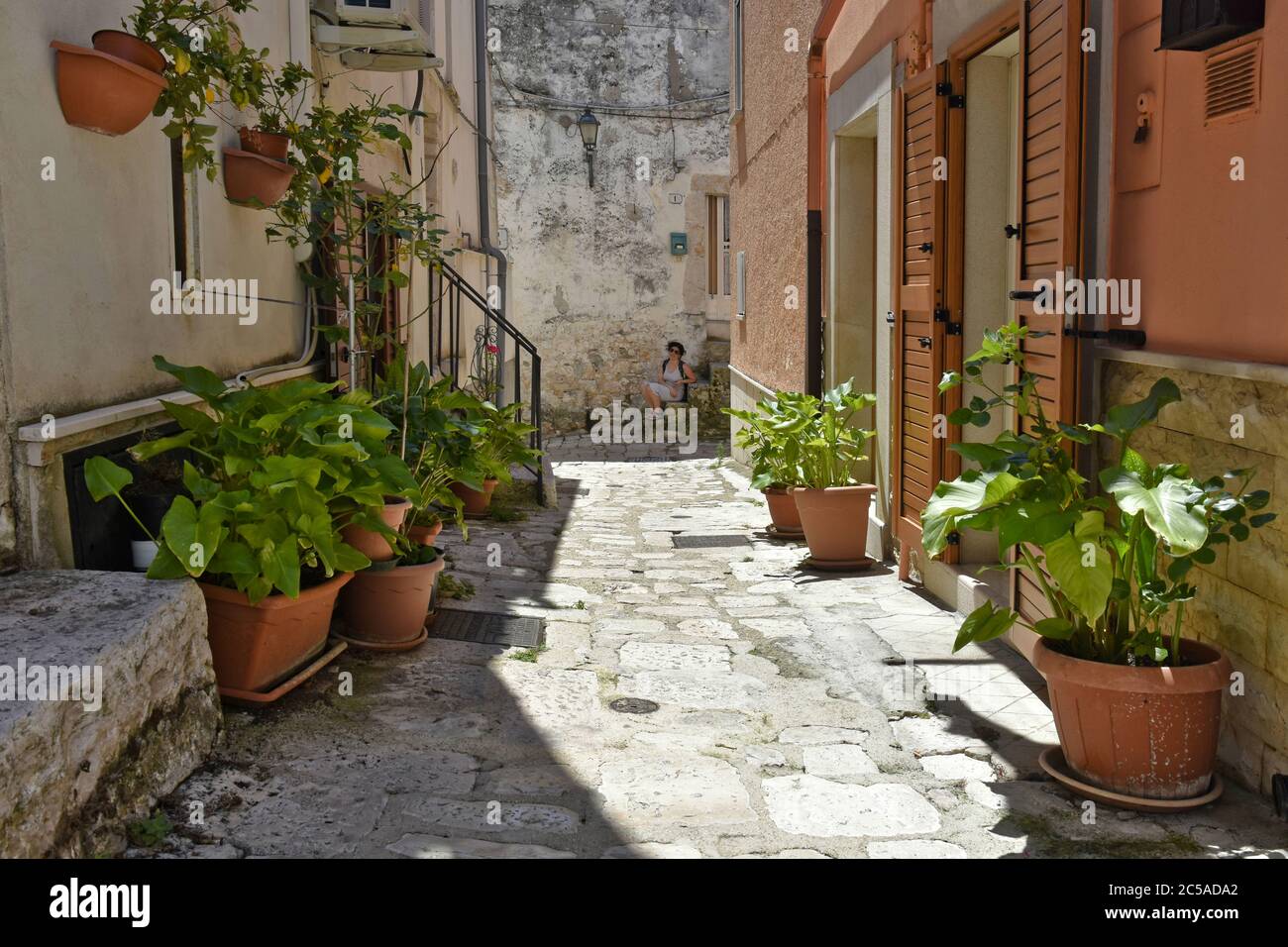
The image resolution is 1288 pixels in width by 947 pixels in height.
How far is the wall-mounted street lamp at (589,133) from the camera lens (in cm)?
1662

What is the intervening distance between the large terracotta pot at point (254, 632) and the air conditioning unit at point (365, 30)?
3.47m

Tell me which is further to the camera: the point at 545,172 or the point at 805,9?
the point at 545,172

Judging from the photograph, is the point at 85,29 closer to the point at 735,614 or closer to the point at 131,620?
the point at 131,620

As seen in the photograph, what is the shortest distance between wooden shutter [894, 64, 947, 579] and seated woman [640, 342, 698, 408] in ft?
32.9

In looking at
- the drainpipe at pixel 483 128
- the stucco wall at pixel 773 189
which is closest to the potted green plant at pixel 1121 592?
the stucco wall at pixel 773 189

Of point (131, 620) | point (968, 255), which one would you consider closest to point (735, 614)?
point (968, 255)

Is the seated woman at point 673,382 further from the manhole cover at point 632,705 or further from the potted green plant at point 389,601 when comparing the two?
the manhole cover at point 632,705

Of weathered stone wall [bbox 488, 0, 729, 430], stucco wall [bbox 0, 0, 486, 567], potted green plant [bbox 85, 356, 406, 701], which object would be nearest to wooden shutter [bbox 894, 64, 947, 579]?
potted green plant [bbox 85, 356, 406, 701]

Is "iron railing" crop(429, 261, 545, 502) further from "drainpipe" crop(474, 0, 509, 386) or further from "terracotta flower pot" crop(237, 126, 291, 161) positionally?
"terracotta flower pot" crop(237, 126, 291, 161)

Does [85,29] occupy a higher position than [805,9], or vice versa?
[805,9]

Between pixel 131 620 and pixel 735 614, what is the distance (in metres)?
3.12

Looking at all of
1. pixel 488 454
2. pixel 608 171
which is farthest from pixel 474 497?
pixel 608 171

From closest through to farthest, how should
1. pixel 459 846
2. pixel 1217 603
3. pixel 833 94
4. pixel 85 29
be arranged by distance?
pixel 459 846
pixel 1217 603
pixel 85 29
pixel 833 94
